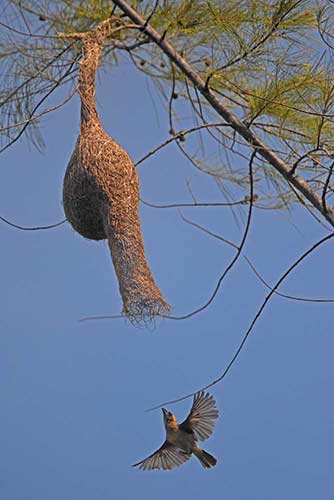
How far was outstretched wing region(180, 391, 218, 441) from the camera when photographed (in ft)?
3.23

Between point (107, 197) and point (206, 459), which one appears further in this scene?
point (206, 459)

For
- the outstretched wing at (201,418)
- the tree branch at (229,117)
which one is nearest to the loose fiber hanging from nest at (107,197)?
the tree branch at (229,117)

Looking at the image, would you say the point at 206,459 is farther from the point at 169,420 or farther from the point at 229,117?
the point at 229,117

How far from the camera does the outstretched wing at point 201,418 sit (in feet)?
3.23

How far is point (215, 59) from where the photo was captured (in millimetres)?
1070

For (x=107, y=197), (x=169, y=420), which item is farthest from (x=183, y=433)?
(x=107, y=197)

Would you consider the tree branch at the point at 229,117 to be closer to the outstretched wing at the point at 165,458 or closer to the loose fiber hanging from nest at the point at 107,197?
the loose fiber hanging from nest at the point at 107,197

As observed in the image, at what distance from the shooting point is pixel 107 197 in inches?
35.7

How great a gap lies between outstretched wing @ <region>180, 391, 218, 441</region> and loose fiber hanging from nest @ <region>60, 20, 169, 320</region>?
0.50ft

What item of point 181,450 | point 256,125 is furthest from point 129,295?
point 256,125

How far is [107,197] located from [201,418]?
266 millimetres

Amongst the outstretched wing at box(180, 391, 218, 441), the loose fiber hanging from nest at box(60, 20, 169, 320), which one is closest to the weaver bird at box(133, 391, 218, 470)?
the outstretched wing at box(180, 391, 218, 441)

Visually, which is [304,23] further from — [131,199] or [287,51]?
[131,199]

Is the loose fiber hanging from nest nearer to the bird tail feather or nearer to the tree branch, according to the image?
the tree branch
